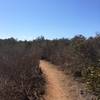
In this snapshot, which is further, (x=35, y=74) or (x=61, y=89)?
(x=35, y=74)

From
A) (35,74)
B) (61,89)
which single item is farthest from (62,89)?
(35,74)

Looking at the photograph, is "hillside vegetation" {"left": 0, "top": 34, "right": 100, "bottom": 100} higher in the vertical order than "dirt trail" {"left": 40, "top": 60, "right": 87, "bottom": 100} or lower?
higher

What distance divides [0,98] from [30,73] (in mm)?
6683

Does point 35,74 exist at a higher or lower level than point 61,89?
higher

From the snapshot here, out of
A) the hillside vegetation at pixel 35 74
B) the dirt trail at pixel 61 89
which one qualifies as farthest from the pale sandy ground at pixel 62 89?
the hillside vegetation at pixel 35 74

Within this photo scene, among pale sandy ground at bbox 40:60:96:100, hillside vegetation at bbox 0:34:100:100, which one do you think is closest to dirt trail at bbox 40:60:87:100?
pale sandy ground at bbox 40:60:96:100

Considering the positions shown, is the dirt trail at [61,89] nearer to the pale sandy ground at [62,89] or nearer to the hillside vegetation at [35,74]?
the pale sandy ground at [62,89]

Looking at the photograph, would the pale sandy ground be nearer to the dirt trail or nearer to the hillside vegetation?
the dirt trail

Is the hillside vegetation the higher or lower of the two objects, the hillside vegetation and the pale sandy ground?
the higher

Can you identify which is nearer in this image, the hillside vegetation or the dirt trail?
the hillside vegetation

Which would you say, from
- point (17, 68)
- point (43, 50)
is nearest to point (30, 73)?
point (17, 68)

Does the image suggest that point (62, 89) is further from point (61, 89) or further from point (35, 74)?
point (35, 74)

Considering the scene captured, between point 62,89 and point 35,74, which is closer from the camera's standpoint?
point 62,89

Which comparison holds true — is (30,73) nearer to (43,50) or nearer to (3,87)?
(3,87)
